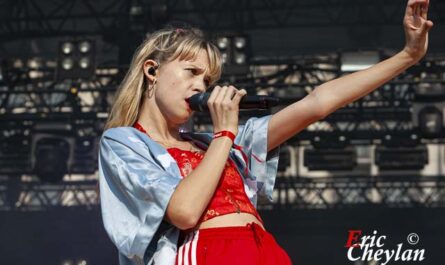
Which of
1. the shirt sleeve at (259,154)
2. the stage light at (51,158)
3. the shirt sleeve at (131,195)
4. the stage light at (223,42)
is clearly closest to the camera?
the shirt sleeve at (131,195)

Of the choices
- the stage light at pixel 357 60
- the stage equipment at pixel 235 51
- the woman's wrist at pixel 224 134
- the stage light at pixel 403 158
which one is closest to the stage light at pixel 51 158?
the stage equipment at pixel 235 51

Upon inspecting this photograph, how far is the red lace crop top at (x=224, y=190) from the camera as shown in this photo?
1.56m

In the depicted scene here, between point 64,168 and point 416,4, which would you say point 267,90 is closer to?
point 64,168

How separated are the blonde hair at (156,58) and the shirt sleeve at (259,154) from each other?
14 centimetres

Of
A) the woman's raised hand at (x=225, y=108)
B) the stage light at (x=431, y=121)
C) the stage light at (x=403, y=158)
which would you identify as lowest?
the stage light at (x=403, y=158)

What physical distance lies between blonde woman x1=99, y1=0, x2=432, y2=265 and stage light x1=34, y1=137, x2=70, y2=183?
24.4 feet

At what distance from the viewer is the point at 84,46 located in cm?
810

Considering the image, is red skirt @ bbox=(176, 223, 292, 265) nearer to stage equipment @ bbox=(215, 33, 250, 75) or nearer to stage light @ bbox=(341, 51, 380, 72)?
stage equipment @ bbox=(215, 33, 250, 75)

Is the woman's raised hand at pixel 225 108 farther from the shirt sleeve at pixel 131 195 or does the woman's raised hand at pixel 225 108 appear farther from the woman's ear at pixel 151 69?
the woman's ear at pixel 151 69

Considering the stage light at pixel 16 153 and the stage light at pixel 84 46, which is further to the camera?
the stage light at pixel 16 153

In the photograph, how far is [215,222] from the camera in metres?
1.54

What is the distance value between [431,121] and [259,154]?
682cm

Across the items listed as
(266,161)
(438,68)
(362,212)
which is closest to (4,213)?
(362,212)

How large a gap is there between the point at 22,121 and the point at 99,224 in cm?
Answer: 139
